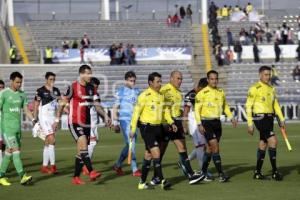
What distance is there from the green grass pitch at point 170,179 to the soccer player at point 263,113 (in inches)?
22.0

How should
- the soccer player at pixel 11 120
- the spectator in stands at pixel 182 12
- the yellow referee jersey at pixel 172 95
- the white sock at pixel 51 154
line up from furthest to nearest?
the spectator in stands at pixel 182 12 < the white sock at pixel 51 154 < the yellow referee jersey at pixel 172 95 < the soccer player at pixel 11 120

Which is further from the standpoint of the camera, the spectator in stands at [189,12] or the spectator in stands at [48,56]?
the spectator in stands at [189,12]

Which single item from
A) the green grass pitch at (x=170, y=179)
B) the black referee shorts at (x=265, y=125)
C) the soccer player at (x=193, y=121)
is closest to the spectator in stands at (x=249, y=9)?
the green grass pitch at (x=170, y=179)

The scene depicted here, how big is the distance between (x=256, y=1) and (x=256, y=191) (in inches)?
1738

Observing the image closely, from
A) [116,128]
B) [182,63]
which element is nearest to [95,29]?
[182,63]

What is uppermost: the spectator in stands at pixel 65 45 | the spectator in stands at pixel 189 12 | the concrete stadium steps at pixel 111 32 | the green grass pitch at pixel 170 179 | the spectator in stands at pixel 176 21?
the spectator in stands at pixel 189 12

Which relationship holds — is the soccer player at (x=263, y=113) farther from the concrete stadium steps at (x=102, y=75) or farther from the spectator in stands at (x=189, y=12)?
the spectator in stands at (x=189, y=12)

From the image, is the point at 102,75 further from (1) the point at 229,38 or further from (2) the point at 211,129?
(2) the point at 211,129

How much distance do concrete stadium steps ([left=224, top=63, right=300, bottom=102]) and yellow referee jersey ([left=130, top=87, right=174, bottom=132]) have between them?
93.6 feet

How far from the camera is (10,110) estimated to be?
1650 cm

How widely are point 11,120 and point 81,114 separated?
143 centimetres

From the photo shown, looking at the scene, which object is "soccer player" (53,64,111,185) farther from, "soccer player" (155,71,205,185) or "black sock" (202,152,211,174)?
"black sock" (202,152,211,174)

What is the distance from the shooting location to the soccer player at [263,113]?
16438mm

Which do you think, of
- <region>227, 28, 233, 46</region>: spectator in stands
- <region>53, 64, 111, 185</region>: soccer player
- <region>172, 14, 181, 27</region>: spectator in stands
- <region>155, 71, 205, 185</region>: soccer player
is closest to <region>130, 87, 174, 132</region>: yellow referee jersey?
<region>155, 71, 205, 185</region>: soccer player
